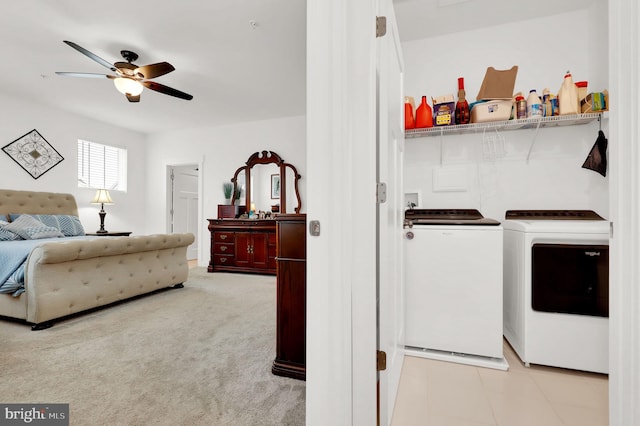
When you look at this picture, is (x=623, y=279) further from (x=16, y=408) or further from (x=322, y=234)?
(x=16, y=408)

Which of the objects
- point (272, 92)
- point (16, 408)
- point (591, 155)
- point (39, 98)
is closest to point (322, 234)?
point (16, 408)

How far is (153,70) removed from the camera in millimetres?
2736

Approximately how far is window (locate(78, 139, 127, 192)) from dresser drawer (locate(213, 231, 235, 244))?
2082 mm

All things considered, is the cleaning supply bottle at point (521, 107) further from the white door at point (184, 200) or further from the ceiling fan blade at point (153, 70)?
the white door at point (184, 200)

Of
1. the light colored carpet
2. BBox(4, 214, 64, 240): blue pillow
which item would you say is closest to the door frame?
BBox(4, 214, 64, 240): blue pillow

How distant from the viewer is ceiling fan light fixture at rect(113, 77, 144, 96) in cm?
284

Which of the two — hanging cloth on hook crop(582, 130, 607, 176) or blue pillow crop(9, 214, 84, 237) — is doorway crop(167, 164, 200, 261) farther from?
hanging cloth on hook crop(582, 130, 607, 176)

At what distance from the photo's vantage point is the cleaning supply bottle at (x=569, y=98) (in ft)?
6.69

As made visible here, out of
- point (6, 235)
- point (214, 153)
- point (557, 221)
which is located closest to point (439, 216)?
point (557, 221)

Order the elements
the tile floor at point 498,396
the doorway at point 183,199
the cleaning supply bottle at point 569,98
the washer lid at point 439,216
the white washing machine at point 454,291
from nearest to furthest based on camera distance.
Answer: the tile floor at point 498,396
the white washing machine at point 454,291
the washer lid at point 439,216
the cleaning supply bottle at point 569,98
the doorway at point 183,199

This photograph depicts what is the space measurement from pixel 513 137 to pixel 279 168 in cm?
353

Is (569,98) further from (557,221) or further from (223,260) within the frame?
(223,260)

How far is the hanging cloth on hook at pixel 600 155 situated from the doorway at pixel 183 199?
5.60 meters

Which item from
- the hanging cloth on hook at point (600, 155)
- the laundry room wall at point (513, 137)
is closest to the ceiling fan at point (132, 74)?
the laundry room wall at point (513, 137)
